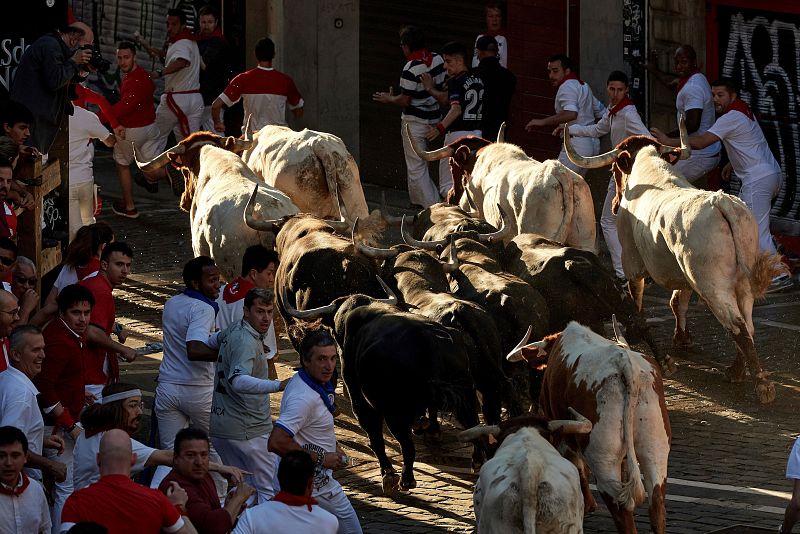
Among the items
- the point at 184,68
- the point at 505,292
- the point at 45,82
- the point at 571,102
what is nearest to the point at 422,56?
the point at 571,102

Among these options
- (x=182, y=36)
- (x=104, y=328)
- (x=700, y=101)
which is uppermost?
(x=182, y=36)

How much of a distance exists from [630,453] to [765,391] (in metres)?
4.08

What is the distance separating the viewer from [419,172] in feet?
65.6

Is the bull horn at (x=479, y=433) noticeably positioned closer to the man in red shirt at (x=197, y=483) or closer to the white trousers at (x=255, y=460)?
the white trousers at (x=255, y=460)

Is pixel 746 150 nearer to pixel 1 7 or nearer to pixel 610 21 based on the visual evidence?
pixel 610 21

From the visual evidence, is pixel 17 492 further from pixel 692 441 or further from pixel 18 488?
pixel 692 441

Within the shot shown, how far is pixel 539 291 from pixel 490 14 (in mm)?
8158

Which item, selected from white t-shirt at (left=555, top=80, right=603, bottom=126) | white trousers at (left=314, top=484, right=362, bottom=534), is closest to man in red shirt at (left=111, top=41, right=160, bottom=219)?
white t-shirt at (left=555, top=80, right=603, bottom=126)

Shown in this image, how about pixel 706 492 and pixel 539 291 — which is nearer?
pixel 706 492

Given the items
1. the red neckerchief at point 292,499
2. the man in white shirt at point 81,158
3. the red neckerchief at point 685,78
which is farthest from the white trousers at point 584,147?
the red neckerchief at point 292,499

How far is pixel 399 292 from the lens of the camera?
1215 cm

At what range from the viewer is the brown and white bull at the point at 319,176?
1576 centimetres

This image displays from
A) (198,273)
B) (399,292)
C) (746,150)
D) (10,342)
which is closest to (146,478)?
(10,342)

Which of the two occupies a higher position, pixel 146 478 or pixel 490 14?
pixel 490 14
